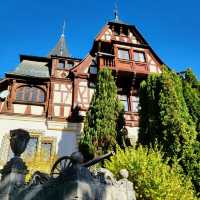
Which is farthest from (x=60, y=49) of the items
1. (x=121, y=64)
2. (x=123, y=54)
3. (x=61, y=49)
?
(x=121, y=64)

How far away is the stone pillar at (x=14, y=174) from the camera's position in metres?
9.12

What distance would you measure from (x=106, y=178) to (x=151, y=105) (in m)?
7.97

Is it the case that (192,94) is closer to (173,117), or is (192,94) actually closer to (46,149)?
(173,117)

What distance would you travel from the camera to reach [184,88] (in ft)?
58.1

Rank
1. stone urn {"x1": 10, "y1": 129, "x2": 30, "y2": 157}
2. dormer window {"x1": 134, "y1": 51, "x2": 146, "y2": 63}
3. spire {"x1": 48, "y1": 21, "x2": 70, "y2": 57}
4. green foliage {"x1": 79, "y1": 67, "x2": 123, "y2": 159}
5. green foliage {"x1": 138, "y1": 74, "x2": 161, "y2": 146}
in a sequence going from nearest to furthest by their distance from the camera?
stone urn {"x1": 10, "y1": 129, "x2": 30, "y2": 157}, green foliage {"x1": 138, "y1": 74, "x2": 161, "y2": 146}, green foliage {"x1": 79, "y1": 67, "x2": 123, "y2": 159}, dormer window {"x1": 134, "y1": 51, "x2": 146, "y2": 63}, spire {"x1": 48, "y1": 21, "x2": 70, "y2": 57}

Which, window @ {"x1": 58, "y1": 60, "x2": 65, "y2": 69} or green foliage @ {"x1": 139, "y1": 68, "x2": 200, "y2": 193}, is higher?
window @ {"x1": 58, "y1": 60, "x2": 65, "y2": 69}

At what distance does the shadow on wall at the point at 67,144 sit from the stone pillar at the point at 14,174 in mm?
10203

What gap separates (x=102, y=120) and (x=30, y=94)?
7121 mm

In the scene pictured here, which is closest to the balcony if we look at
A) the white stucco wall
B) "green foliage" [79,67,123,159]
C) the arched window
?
"green foliage" [79,67,123,159]

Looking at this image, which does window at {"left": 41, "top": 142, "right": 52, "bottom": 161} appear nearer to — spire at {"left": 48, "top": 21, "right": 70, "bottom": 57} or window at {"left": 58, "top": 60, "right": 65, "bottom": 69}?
window at {"left": 58, "top": 60, "right": 65, "bottom": 69}

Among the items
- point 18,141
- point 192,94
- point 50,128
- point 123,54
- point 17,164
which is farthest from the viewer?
point 123,54

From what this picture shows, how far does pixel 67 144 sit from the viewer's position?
20.4 m

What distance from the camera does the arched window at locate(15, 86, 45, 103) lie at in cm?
2219

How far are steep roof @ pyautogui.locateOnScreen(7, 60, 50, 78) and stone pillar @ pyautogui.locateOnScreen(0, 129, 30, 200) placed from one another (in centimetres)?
1376
